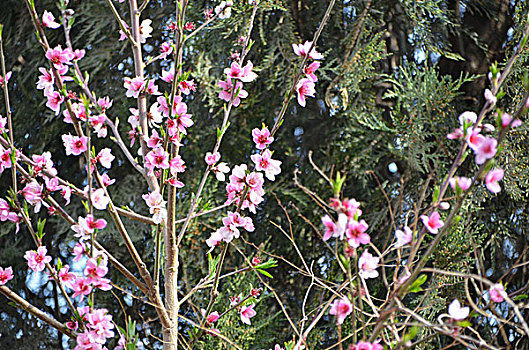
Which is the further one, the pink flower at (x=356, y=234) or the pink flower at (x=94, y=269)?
the pink flower at (x=94, y=269)

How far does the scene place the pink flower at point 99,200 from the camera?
0.66 metres

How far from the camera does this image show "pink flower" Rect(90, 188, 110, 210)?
657 mm

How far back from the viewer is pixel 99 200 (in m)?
0.66

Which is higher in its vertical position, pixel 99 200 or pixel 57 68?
pixel 57 68

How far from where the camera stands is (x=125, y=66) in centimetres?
188

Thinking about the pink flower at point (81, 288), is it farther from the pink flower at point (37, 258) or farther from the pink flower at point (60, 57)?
the pink flower at point (60, 57)

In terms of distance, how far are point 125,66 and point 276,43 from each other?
0.55 metres

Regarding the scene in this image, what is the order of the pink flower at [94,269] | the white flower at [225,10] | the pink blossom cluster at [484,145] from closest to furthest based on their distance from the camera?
the pink blossom cluster at [484,145], the pink flower at [94,269], the white flower at [225,10]

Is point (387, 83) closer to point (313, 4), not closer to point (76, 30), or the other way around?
point (313, 4)

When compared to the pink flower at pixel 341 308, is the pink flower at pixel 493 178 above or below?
above

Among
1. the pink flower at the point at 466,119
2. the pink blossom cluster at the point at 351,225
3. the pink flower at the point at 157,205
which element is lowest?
the pink flower at the point at 157,205

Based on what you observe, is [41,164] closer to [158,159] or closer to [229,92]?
[158,159]

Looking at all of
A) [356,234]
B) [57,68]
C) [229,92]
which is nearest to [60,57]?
[57,68]

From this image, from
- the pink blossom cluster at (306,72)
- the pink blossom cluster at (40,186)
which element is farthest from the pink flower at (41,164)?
the pink blossom cluster at (306,72)
